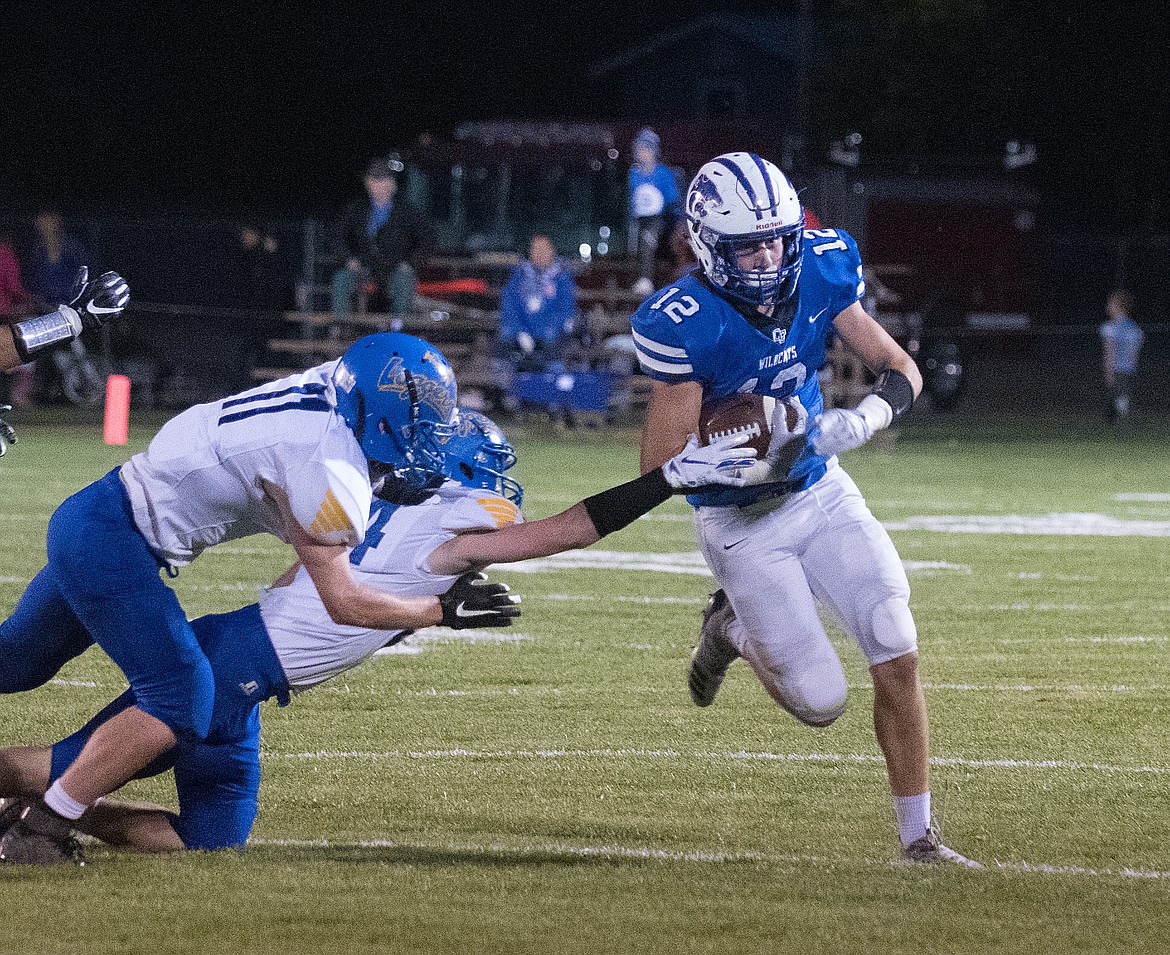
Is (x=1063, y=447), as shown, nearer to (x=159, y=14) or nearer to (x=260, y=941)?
(x=260, y=941)

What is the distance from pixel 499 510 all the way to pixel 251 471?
820 millimetres

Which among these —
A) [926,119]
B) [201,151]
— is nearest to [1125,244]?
[926,119]

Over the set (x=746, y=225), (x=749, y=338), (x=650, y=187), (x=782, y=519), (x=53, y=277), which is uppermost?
(x=746, y=225)

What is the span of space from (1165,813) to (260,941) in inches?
103

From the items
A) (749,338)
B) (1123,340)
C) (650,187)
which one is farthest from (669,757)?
(1123,340)

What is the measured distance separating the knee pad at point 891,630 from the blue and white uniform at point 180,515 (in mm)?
1349

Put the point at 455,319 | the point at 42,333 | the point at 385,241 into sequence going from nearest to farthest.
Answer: the point at 42,333 < the point at 385,241 < the point at 455,319

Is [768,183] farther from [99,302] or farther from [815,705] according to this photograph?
[99,302]

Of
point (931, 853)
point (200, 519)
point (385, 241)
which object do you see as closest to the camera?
point (200, 519)

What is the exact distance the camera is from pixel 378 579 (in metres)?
5.21

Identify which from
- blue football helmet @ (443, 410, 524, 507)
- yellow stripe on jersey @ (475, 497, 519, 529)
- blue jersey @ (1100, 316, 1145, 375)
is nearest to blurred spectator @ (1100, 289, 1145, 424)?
blue jersey @ (1100, 316, 1145, 375)

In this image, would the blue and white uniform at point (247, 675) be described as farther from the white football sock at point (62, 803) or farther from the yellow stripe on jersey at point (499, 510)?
the white football sock at point (62, 803)

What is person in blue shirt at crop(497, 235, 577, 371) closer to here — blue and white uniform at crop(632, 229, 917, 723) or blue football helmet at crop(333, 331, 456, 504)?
blue and white uniform at crop(632, 229, 917, 723)

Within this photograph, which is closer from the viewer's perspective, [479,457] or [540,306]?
[479,457]
